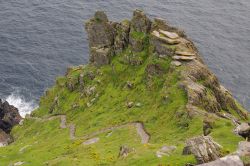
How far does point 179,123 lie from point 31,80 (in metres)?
108

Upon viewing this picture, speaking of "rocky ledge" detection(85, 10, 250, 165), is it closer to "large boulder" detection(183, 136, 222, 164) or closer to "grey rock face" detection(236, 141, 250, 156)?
"grey rock face" detection(236, 141, 250, 156)

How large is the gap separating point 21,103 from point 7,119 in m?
16.7

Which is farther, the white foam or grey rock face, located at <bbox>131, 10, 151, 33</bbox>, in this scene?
the white foam

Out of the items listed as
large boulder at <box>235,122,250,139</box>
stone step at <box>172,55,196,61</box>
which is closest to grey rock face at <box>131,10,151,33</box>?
stone step at <box>172,55,196,61</box>

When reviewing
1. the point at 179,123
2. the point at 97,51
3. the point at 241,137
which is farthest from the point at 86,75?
the point at 241,137

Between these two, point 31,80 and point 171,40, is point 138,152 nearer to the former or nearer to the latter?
point 171,40

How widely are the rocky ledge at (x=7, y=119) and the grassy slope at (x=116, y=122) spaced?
24.3ft

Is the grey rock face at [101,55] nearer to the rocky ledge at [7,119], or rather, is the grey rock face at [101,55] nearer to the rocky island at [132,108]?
the rocky island at [132,108]

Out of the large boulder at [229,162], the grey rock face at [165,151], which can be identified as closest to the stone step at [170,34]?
the grey rock face at [165,151]

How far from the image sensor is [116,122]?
118188 mm

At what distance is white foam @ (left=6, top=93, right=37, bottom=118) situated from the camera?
18114 centimetres

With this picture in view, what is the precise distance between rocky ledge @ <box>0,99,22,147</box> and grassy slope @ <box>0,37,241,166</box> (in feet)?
24.3

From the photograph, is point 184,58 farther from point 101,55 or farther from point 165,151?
point 165,151

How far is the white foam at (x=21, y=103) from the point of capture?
181137mm
